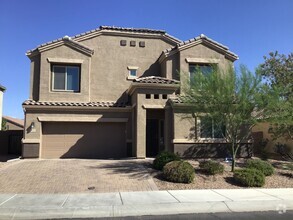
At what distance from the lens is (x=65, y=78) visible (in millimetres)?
20000

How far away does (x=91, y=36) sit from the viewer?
21.2m

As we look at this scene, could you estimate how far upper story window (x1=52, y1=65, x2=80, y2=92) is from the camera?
65.2 feet

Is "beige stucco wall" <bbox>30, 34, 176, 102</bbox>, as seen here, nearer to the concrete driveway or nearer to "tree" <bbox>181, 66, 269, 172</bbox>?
the concrete driveway

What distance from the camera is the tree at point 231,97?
13.1 meters

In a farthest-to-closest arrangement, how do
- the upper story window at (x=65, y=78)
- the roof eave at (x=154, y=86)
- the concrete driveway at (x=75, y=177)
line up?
the upper story window at (x=65, y=78), the roof eave at (x=154, y=86), the concrete driveway at (x=75, y=177)

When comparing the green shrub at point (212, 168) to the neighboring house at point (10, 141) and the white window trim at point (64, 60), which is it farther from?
the neighboring house at point (10, 141)

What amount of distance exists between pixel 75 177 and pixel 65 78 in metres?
9.06

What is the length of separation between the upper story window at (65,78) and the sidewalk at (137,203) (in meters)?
10.7

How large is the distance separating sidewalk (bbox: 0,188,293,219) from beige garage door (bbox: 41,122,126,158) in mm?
9133

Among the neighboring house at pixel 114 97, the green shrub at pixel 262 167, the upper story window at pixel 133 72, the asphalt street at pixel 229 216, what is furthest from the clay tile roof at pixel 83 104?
the asphalt street at pixel 229 216

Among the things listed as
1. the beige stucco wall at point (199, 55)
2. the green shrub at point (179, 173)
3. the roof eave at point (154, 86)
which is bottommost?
the green shrub at point (179, 173)

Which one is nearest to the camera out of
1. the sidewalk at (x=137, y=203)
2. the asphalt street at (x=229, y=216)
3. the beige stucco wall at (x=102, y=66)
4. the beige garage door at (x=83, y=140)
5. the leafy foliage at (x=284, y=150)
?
the asphalt street at (x=229, y=216)

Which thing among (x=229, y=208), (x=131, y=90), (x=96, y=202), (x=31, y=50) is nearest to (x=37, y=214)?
(x=96, y=202)

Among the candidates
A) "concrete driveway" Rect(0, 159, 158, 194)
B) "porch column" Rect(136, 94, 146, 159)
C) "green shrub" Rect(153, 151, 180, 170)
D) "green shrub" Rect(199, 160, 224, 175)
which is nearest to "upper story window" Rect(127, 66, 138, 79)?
"porch column" Rect(136, 94, 146, 159)
